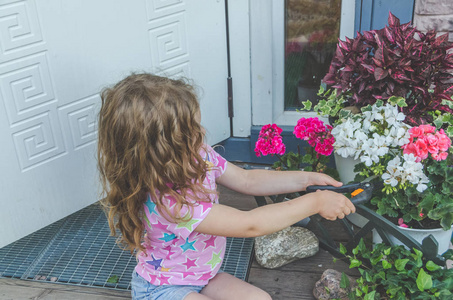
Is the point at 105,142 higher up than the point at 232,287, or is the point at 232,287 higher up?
the point at 105,142

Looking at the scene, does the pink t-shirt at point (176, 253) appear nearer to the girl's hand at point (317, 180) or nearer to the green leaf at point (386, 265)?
the girl's hand at point (317, 180)

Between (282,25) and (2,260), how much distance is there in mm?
1721

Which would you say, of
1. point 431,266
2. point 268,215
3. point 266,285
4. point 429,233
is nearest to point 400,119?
point 429,233

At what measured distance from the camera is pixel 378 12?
230 centimetres

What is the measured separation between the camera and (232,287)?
1.66 metres

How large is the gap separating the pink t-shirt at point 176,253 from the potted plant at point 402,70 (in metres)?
0.71

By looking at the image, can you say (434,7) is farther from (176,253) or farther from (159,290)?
(159,290)

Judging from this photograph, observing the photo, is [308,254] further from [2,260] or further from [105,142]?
[2,260]

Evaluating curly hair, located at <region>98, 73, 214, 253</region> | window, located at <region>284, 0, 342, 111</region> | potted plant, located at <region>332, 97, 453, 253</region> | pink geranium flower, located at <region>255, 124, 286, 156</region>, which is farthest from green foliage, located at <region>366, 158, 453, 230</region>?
window, located at <region>284, 0, 342, 111</region>

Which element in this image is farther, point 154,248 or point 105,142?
point 154,248

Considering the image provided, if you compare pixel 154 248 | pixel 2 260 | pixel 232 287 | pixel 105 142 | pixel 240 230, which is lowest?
pixel 2 260

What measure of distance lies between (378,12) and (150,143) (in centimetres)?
142

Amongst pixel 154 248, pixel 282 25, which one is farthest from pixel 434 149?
pixel 282 25

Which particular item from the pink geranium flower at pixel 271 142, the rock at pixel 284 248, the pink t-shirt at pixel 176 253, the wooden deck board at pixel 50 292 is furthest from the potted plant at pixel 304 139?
the wooden deck board at pixel 50 292
